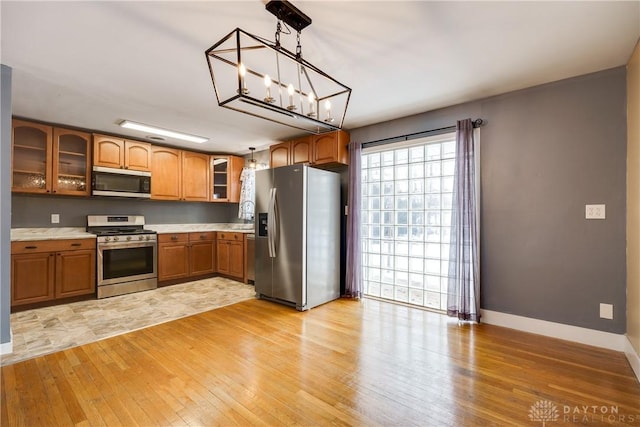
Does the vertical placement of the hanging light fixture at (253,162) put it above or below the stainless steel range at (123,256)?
above

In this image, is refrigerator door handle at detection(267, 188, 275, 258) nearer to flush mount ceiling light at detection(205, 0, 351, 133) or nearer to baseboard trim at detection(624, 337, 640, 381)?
flush mount ceiling light at detection(205, 0, 351, 133)

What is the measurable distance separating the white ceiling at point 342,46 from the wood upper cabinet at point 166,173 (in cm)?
165

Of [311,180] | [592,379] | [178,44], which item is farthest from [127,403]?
[592,379]

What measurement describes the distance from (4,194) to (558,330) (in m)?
5.16

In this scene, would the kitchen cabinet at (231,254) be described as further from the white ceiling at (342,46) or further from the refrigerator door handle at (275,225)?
the white ceiling at (342,46)

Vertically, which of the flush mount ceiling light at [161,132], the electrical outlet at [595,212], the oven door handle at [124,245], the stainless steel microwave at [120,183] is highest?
the flush mount ceiling light at [161,132]

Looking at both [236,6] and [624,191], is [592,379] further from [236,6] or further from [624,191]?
[236,6]

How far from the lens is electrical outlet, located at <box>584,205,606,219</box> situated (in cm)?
259

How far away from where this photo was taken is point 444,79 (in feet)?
9.05

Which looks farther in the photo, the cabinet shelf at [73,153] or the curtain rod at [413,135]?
the cabinet shelf at [73,153]

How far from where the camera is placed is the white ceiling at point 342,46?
1820mm

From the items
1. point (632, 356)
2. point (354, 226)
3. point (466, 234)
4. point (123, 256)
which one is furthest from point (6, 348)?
point (632, 356)

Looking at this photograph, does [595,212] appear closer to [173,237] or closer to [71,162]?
[173,237]

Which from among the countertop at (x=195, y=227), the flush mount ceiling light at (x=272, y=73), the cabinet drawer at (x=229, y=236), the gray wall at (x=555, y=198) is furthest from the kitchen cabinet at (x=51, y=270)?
the gray wall at (x=555, y=198)
